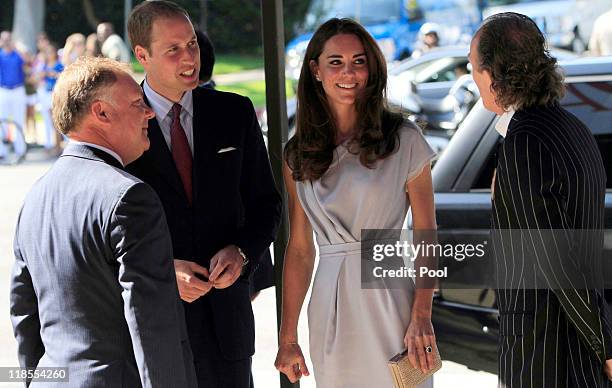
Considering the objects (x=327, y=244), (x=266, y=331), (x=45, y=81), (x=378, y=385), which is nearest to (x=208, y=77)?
(x=327, y=244)

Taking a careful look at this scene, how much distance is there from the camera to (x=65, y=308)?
244 cm

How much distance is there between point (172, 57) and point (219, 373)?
108cm

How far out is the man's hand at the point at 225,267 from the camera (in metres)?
3.25

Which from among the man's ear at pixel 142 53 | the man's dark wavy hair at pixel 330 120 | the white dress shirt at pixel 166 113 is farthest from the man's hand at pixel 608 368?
the man's ear at pixel 142 53

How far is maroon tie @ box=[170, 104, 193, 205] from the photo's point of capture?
3.37 m

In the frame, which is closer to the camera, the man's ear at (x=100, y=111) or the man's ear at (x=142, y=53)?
the man's ear at (x=100, y=111)

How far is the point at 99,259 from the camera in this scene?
2.40 metres

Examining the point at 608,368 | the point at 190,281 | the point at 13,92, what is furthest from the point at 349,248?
the point at 13,92

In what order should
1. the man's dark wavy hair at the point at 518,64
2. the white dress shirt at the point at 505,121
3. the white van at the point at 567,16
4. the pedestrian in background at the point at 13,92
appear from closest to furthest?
the man's dark wavy hair at the point at 518,64 < the white dress shirt at the point at 505,121 < the pedestrian in background at the point at 13,92 < the white van at the point at 567,16

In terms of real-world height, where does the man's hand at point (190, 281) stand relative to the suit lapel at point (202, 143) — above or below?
below

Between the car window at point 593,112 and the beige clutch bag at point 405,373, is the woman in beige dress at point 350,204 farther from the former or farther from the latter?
the car window at point 593,112

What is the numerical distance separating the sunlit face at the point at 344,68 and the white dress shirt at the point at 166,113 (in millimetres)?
510

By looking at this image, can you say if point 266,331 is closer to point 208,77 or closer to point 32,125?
point 208,77

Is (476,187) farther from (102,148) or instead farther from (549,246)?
(102,148)
